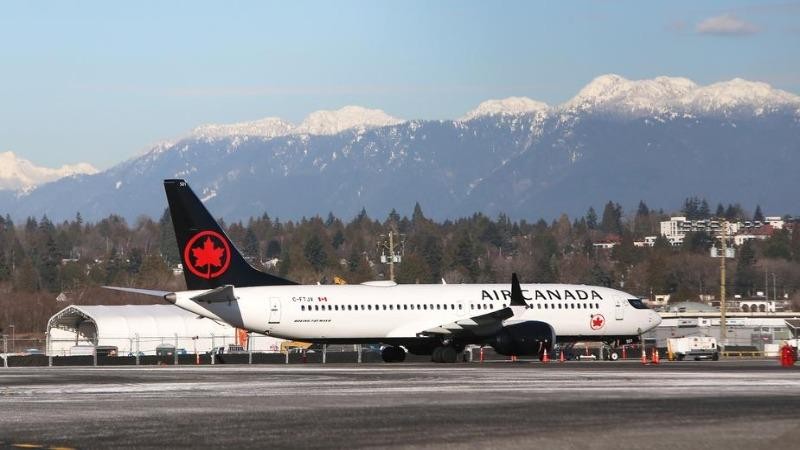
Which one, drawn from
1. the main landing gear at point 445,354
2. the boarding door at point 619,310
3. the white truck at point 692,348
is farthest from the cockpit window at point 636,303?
the main landing gear at point 445,354

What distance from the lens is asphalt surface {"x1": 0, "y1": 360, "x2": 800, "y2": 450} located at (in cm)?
2672

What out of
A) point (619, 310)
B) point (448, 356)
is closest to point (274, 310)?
point (448, 356)

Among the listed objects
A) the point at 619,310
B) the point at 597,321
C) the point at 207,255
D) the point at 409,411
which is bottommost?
the point at 409,411

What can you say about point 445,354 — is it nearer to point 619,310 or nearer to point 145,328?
point 619,310

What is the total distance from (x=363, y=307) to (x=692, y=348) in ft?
62.4

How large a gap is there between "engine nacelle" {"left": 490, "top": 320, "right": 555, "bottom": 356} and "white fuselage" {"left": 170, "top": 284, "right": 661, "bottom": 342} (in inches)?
89.4

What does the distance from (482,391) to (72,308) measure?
85.2 m

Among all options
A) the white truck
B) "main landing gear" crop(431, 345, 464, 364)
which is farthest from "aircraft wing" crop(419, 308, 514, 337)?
the white truck

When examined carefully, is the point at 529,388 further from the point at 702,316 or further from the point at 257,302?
the point at 702,316

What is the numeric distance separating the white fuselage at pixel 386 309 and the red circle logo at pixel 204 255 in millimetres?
1172

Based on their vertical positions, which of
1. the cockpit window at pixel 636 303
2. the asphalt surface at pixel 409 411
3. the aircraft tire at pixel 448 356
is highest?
the cockpit window at pixel 636 303

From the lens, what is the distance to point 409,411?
32719 millimetres

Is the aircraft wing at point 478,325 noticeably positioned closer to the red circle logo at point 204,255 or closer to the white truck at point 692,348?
the red circle logo at point 204,255

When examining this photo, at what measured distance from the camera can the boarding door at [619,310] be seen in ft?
239
